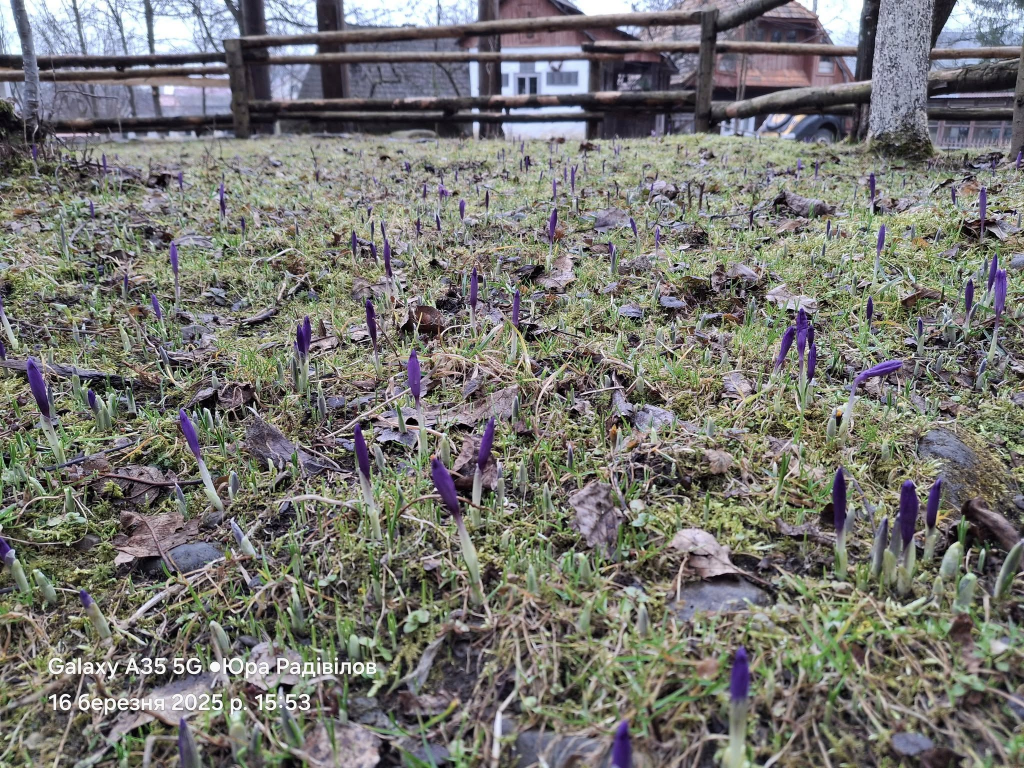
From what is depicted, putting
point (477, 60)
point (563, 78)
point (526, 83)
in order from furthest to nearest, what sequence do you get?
1. point (563, 78)
2. point (526, 83)
3. point (477, 60)

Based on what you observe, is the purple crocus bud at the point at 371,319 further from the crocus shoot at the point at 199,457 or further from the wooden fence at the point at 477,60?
the wooden fence at the point at 477,60

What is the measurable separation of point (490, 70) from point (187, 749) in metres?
15.3

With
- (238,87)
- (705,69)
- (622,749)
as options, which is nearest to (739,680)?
(622,749)

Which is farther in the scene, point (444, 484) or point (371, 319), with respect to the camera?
point (371, 319)

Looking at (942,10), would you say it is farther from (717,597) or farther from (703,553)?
(717,597)

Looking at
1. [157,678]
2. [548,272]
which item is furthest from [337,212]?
[157,678]

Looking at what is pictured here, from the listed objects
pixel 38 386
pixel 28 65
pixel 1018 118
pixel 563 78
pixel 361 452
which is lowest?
pixel 361 452

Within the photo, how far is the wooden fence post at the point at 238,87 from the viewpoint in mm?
12289

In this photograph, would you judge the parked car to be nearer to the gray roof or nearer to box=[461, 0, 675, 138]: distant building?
box=[461, 0, 675, 138]: distant building

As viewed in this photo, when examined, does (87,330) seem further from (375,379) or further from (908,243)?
(908,243)

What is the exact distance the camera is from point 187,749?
1254 millimetres

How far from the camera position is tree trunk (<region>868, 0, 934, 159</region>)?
6.27 m

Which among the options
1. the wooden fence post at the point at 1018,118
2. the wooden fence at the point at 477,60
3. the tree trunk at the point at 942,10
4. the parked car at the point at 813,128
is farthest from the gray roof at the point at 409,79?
the wooden fence post at the point at 1018,118

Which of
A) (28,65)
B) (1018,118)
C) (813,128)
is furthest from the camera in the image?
(813,128)
